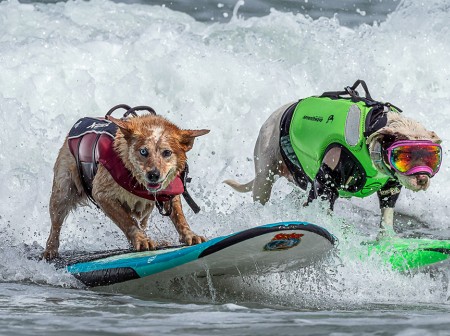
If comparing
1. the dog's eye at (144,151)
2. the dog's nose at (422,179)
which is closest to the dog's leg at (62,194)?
the dog's eye at (144,151)

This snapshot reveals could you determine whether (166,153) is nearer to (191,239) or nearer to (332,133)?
(191,239)

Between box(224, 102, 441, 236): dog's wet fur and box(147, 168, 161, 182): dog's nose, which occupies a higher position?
box(224, 102, 441, 236): dog's wet fur

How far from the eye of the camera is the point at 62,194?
295 inches

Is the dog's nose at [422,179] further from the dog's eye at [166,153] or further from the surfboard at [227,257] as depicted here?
the dog's eye at [166,153]

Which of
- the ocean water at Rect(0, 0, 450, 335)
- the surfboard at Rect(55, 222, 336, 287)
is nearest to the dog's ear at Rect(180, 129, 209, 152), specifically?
the surfboard at Rect(55, 222, 336, 287)

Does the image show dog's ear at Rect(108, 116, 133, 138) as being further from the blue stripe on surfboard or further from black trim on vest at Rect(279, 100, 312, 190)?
black trim on vest at Rect(279, 100, 312, 190)

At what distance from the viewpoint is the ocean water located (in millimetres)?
5700

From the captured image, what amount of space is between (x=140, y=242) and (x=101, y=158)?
2.11 ft

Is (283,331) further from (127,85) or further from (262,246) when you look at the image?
(127,85)

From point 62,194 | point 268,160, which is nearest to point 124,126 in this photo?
point 62,194

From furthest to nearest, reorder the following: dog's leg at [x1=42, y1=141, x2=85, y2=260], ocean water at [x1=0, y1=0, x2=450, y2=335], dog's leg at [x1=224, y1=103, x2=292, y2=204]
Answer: dog's leg at [x1=224, y1=103, x2=292, y2=204] < dog's leg at [x1=42, y1=141, x2=85, y2=260] < ocean water at [x1=0, y1=0, x2=450, y2=335]

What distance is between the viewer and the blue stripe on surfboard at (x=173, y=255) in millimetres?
5758

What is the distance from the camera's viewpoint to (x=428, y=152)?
6.79m

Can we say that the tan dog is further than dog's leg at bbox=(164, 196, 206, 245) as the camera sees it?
Yes
